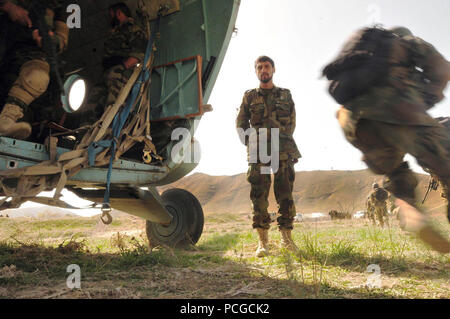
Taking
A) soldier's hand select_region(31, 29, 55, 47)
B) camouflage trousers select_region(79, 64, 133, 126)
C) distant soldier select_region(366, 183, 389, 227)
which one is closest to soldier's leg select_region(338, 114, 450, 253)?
camouflage trousers select_region(79, 64, 133, 126)

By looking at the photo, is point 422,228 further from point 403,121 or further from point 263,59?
point 263,59

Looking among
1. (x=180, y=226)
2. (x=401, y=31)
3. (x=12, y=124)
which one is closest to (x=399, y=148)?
(x=401, y=31)

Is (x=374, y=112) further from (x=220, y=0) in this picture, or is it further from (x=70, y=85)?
(x=220, y=0)

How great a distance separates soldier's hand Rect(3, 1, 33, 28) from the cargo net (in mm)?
885

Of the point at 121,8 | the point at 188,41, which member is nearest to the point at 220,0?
the point at 188,41

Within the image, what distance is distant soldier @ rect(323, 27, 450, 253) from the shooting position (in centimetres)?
166

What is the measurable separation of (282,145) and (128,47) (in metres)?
1.91

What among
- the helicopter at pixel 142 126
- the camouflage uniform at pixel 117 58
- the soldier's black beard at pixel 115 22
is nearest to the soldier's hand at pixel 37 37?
the helicopter at pixel 142 126

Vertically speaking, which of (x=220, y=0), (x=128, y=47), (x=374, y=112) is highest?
(x=220, y=0)

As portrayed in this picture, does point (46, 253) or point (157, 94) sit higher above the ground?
point (157, 94)

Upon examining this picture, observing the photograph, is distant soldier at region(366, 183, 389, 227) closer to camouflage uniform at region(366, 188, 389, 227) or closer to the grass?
camouflage uniform at region(366, 188, 389, 227)

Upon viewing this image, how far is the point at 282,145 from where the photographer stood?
3.52 meters
